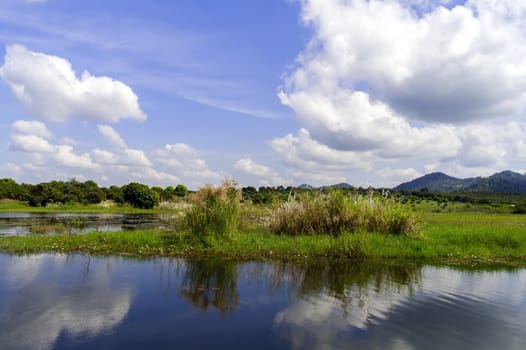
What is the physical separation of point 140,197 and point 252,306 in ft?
161

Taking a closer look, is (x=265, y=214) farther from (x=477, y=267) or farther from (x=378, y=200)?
(x=477, y=267)

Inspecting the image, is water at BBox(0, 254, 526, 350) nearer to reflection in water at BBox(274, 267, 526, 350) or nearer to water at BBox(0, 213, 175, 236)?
reflection in water at BBox(274, 267, 526, 350)

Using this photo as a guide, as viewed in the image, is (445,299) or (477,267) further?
(477,267)

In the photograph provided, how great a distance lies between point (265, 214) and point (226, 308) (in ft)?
34.9

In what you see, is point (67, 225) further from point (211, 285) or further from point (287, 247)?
point (211, 285)

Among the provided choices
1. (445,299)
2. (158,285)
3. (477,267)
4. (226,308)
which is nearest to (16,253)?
(158,285)

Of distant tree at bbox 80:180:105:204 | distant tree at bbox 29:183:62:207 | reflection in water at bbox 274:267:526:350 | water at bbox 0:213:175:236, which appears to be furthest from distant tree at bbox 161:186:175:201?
reflection in water at bbox 274:267:526:350

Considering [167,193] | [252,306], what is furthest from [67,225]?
[167,193]

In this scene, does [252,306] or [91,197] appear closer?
[252,306]

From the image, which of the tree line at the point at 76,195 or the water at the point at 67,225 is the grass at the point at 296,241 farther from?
the tree line at the point at 76,195

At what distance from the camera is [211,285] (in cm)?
927

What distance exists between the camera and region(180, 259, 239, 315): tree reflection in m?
7.89

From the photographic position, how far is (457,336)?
652 cm

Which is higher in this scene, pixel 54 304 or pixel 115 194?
pixel 115 194
